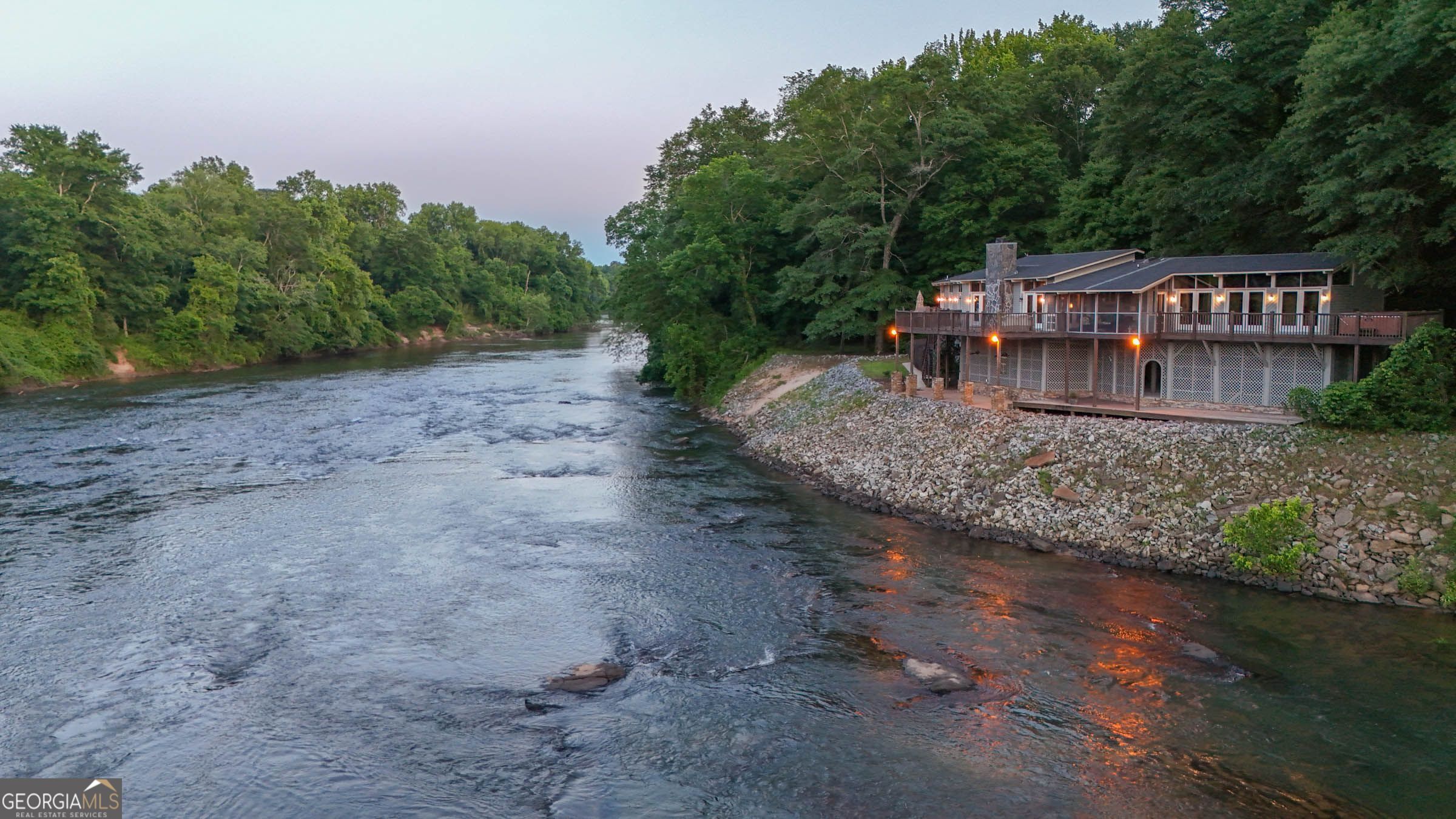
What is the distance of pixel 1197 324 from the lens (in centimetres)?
2988

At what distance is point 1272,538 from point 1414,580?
279cm

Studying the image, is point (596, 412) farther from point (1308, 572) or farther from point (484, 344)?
point (484, 344)

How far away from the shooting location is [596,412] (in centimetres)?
4947

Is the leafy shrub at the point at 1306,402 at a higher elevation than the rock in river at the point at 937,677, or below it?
higher

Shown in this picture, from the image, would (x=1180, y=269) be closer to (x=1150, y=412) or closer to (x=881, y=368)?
(x=1150, y=412)

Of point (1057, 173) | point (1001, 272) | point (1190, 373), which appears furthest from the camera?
point (1057, 173)

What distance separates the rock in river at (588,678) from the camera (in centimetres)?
1662

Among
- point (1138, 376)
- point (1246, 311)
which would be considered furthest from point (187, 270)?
point (1246, 311)

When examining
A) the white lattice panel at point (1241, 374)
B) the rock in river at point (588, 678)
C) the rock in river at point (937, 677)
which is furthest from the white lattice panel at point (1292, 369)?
the rock in river at point (588, 678)

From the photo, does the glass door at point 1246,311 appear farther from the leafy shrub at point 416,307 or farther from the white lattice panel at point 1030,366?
the leafy shrub at point 416,307

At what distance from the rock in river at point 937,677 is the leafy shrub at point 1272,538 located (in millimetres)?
9314

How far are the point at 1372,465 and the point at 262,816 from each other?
976 inches

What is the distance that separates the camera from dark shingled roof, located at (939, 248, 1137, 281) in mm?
36650

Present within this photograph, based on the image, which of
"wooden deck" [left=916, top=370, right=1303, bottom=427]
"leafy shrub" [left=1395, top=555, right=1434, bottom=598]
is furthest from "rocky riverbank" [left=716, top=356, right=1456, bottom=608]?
"wooden deck" [left=916, top=370, right=1303, bottom=427]
